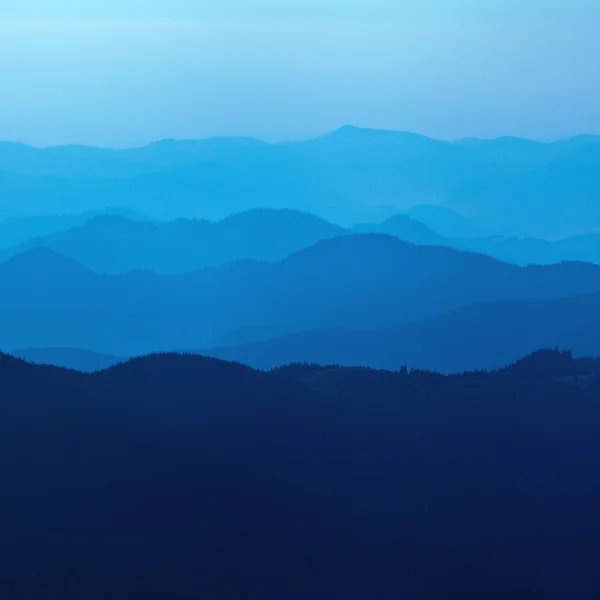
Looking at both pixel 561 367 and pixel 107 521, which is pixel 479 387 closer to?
pixel 561 367

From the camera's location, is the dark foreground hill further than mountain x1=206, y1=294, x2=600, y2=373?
No

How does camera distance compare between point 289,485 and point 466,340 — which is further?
point 466,340

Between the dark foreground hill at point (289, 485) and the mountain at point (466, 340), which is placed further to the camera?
the mountain at point (466, 340)

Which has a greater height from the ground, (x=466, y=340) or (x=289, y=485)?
(x=466, y=340)

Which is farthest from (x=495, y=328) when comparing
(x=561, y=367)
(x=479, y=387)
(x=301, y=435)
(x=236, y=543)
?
(x=236, y=543)

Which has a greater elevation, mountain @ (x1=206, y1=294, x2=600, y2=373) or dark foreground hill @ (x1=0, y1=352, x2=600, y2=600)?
mountain @ (x1=206, y1=294, x2=600, y2=373)
